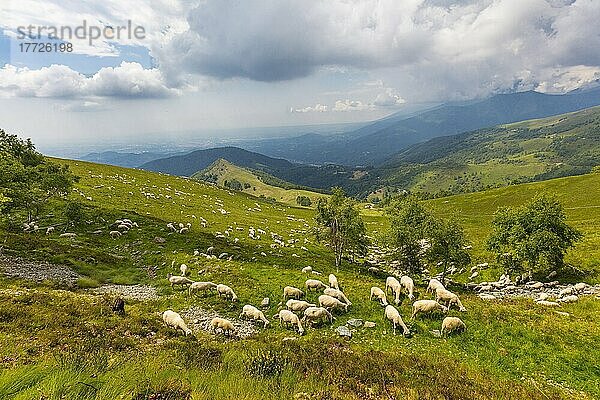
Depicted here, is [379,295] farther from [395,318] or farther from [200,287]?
[200,287]

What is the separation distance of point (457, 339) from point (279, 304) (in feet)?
36.6

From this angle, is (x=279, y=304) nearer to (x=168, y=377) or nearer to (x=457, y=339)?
(x=457, y=339)

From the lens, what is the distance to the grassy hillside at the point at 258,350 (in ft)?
27.1

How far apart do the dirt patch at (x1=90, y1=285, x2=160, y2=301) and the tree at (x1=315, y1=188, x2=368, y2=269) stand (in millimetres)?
22416

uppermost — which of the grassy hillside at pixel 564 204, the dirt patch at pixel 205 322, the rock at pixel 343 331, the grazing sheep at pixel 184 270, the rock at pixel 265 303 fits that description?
the rock at pixel 343 331

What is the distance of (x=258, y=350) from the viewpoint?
1243 cm

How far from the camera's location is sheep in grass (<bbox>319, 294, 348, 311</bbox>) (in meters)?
20.5

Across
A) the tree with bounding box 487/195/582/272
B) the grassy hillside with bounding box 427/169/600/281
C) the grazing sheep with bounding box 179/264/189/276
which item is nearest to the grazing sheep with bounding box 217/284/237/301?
the grazing sheep with bounding box 179/264/189/276

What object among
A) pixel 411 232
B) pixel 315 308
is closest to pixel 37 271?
pixel 315 308

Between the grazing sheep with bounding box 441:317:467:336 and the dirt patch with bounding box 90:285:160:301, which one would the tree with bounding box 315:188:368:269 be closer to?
the dirt patch with bounding box 90:285:160:301

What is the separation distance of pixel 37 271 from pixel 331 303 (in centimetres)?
2363

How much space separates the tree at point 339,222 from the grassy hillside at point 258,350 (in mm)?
12338

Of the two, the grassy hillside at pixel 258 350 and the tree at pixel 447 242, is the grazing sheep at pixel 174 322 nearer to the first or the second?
the grassy hillside at pixel 258 350

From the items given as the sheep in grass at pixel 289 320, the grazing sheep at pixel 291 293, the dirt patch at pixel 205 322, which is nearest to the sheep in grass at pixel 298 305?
the sheep in grass at pixel 289 320
